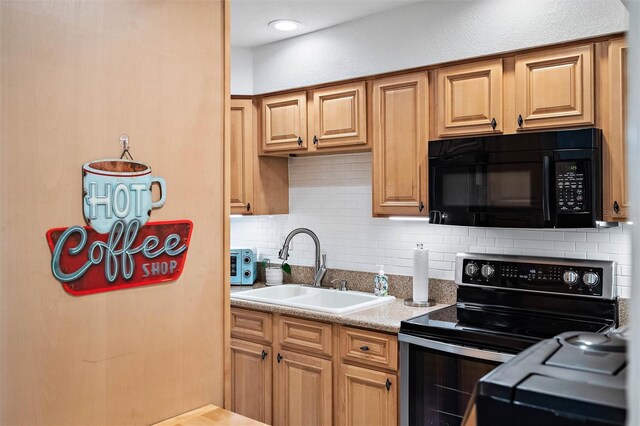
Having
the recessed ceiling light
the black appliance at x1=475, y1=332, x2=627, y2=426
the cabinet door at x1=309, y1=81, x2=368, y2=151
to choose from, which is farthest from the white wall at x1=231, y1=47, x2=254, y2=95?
the black appliance at x1=475, y1=332, x2=627, y2=426

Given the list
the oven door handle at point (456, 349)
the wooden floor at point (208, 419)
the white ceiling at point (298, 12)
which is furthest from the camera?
the white ceiling at point (298, 12)

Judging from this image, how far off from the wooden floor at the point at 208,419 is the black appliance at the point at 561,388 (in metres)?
1.28

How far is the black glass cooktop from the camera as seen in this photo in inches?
92.4

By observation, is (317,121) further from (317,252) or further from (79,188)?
(79,188)

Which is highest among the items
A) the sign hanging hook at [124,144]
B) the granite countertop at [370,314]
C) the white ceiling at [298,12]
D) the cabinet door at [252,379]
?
the white ceiling at [298,12]

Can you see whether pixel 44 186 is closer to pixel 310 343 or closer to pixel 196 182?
pixel 196 182

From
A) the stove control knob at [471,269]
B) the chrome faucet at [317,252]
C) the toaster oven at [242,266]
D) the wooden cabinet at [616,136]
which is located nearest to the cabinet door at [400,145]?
the stove control knob at [471,269]

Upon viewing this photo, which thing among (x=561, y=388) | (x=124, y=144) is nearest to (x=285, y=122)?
(x=124, y=144)

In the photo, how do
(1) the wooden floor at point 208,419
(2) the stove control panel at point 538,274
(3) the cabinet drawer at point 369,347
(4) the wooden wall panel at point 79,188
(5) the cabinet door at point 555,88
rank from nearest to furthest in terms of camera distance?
1. (4) the wooden wall panel at point 79,188
2. (1) the wooden floor at point 208,419
3. (5) the cabinet door at point 555,88
4. (2) the stove control panel at point 538,274
5. (3) the cabinet drawer at point 369,347

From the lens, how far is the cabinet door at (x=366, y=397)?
271cm

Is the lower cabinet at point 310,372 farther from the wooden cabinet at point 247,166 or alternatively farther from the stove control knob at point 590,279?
the stove control knob at point 590,279

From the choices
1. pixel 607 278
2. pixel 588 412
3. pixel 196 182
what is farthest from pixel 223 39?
pixel 607 278

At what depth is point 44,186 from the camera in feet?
4.58

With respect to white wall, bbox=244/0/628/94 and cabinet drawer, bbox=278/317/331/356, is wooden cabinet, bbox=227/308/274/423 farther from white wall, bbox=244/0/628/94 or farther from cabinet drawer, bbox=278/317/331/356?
white wall, bbox=244/0/628/94
